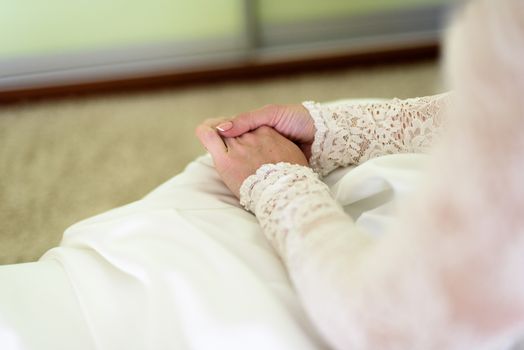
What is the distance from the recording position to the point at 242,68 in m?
1.52

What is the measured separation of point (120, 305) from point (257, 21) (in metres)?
1.12

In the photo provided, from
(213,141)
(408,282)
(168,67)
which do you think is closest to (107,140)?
(168,67)

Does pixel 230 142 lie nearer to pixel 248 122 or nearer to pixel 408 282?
pixel 248 122

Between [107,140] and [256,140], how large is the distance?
0.78m

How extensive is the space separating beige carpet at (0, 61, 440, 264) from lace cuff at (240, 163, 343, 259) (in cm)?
61

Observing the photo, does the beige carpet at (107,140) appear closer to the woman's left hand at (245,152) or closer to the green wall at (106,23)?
the green wall at (106,23)

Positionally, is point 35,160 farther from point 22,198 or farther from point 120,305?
point 120,305

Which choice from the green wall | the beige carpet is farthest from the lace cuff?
the green wall

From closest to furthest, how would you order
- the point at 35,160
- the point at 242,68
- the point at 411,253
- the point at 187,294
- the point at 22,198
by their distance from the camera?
the point at 411,253, the point at 187,294, the point at 22,198, the point at 35,160, the point at 242,68

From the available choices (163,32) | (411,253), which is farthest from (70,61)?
(411,253)

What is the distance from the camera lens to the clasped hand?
628mm

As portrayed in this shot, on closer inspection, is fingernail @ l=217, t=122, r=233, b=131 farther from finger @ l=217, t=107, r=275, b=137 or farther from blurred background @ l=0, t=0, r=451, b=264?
blurred background @ l=0, t=0, r=451, b=264

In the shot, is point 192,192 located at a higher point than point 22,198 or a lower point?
higher

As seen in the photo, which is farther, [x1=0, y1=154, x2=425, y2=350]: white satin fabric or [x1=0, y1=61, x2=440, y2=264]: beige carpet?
[x1=0, y1=61, x2=440, y2=264]: beige carpet
